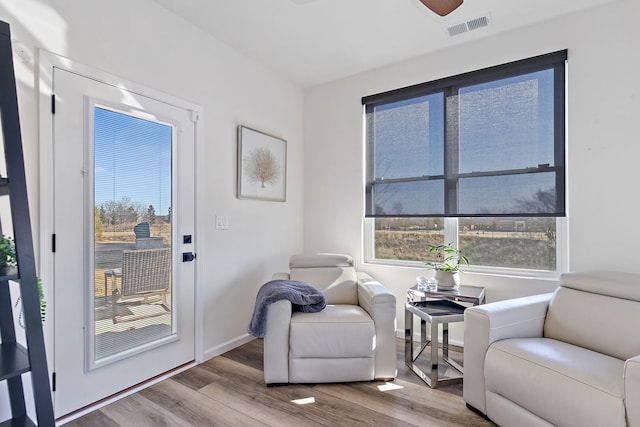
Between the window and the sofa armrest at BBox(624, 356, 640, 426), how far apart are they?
1.42 m

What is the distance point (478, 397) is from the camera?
1.86 meters

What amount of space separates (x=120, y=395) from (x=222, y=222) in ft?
4.49

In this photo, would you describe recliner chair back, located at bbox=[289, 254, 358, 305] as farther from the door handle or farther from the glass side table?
the door handle

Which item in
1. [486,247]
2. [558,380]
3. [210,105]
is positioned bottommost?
[558,380]

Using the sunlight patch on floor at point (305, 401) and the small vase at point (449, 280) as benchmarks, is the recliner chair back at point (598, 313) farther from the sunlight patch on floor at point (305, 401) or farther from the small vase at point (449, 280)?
the sunlight patch on floor at point (305, 401)

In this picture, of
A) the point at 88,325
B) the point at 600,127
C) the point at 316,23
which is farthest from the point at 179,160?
the point at 600,127

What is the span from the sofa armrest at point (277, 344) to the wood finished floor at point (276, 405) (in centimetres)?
9

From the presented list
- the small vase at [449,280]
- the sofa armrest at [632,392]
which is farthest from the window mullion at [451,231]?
the sofa armrest at [632,392]

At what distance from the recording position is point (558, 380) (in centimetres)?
147

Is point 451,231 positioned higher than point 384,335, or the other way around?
point 451,231

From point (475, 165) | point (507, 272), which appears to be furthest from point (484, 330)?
point (475, 165)

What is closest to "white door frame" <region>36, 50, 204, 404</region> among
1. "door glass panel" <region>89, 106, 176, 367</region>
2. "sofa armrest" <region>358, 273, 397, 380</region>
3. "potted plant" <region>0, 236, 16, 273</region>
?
"door glass panel" <region>89, 106, 176, 367</region>

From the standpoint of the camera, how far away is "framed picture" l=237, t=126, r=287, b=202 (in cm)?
294

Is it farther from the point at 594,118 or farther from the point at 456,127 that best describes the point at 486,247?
the point at 594,118
